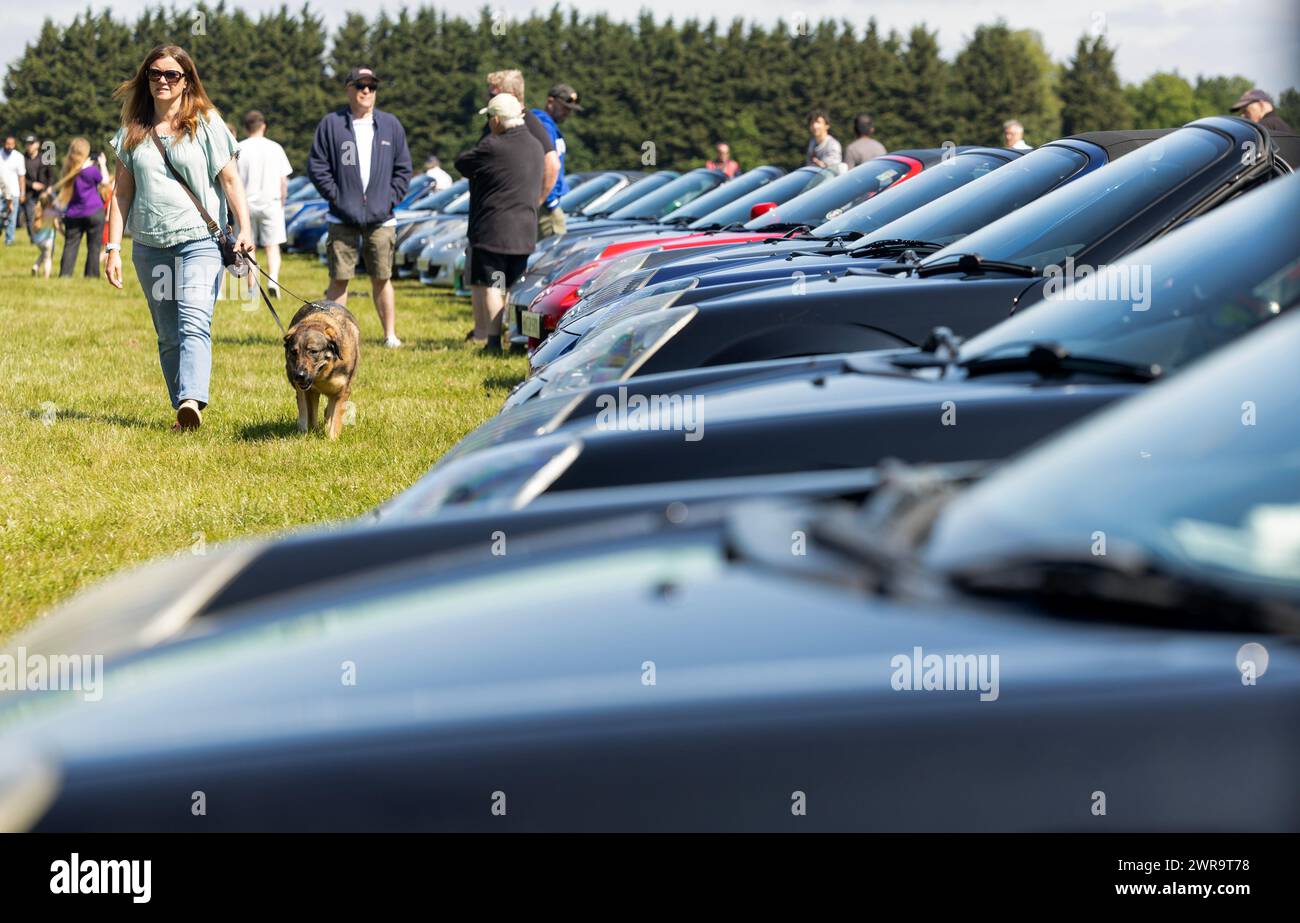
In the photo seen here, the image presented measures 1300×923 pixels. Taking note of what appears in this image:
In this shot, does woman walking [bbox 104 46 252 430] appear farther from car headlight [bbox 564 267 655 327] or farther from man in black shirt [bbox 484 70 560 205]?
man in black shirt [bbox 484 70 560 205]

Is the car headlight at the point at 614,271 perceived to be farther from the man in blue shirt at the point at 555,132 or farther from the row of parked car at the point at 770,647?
the row of parked car at the point at 770,647

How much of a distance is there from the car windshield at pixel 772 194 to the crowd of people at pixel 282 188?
32 cm

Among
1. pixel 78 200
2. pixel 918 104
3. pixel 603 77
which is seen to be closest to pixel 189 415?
pixel 78 200

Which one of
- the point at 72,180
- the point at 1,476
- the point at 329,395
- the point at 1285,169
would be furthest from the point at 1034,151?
the point at 72,180

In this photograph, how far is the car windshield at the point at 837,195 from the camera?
30.2ft

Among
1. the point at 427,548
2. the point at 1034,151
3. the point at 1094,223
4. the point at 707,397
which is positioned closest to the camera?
the point at 427,548

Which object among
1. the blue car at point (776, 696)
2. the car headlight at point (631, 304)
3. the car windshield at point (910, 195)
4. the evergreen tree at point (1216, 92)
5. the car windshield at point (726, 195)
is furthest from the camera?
the evergreen tree at point (1216, 92)

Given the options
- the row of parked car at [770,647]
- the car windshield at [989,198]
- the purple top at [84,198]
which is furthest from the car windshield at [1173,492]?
the purple top at [84,198]

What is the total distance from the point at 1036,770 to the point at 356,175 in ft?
33.8

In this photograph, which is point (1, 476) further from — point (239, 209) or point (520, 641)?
point (520, 641)

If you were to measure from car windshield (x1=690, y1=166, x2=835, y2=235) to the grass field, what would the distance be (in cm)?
198
